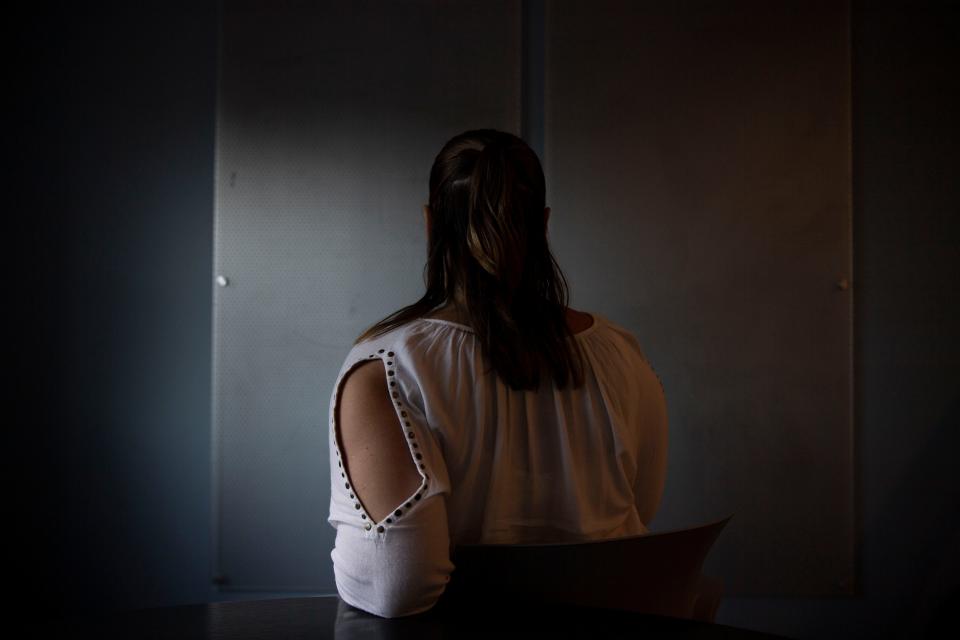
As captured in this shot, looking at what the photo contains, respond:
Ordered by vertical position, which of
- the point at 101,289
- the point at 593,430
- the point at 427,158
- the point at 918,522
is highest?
the point at 427,158

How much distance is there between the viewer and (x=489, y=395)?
3.47 ft

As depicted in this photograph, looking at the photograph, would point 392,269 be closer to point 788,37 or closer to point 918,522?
point 788,37

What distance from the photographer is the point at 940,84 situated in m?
2.65

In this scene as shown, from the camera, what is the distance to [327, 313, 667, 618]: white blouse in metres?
0.90

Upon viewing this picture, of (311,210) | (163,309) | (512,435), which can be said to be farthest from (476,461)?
(163,309)

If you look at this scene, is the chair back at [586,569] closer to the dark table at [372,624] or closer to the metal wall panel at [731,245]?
the dark table at [372,624]

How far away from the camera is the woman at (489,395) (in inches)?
37.4

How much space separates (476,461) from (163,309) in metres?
1.96

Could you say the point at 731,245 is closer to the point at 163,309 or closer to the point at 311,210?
the point at 311,210

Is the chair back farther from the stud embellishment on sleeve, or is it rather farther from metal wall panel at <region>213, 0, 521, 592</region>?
metal wall panel at <region>213, 0, 521, 592</region>

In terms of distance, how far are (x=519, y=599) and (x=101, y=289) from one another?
2.27m

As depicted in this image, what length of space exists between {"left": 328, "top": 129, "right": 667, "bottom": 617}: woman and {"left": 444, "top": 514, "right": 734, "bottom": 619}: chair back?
0.16 feet

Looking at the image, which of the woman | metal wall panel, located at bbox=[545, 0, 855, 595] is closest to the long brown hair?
the woman

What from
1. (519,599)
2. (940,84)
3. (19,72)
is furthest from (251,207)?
(940,84)
